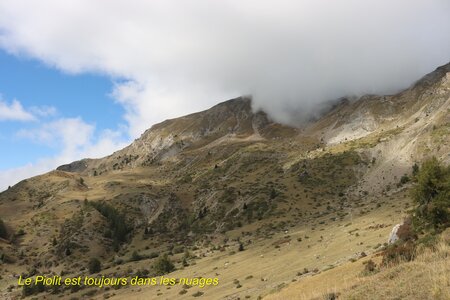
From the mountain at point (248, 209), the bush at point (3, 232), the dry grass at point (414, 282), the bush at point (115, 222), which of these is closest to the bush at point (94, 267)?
the mountain at point (248, 209)

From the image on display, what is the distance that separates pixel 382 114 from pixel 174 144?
9642 cm

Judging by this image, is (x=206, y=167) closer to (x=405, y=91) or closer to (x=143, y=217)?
(x=143, y=217)

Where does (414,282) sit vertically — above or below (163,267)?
above

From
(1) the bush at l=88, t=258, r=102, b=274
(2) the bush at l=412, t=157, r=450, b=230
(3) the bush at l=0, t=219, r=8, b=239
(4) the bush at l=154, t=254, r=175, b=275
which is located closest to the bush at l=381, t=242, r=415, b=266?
(2) the bush at l=412, t=157, r=450, b=230

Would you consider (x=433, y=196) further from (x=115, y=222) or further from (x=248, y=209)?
(x=115, y=222)

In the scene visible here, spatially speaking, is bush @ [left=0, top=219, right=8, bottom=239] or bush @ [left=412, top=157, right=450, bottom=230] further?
bush @ [left=0, top=219, right=8, bottom=239]

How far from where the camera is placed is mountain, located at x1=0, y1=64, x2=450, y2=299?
41.6 metres

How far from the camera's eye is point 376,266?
1905cm

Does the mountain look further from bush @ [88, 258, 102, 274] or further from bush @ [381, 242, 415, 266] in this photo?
bush @ [381, 242, 415, 266]

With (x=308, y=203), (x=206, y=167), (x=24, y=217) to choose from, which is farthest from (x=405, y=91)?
(x=24, y=217)

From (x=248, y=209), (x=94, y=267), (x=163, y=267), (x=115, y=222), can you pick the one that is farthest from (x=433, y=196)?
(x=115, y=222)

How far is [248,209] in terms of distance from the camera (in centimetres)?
8338

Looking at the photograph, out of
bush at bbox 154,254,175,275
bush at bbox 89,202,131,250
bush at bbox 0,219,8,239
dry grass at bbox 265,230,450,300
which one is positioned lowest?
bush at bbox 154,254,175,275

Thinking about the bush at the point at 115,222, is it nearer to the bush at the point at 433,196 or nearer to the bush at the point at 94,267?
the bush at the point at 94,267
